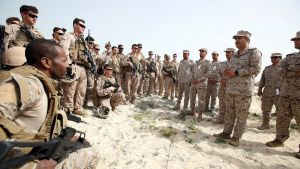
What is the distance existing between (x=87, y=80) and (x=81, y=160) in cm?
476

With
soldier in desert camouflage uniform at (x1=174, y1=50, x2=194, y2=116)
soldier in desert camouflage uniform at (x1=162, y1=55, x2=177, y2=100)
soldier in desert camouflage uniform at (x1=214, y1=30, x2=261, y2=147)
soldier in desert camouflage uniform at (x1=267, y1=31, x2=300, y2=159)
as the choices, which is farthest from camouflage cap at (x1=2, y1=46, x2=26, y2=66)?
soldier in desert camouflage uniform at (x1=162, y1=55, x2=177, y2=100)

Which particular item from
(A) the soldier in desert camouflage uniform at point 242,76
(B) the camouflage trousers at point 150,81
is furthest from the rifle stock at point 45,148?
(B) the camouflage trousers at point 150,81

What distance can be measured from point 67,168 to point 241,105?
4023 mm

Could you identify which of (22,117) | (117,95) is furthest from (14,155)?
(117,95)

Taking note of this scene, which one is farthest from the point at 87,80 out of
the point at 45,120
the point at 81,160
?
the point at 45,120

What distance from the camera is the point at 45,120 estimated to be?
74.5 inches

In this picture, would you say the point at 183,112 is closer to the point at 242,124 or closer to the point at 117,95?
the point at 117,95

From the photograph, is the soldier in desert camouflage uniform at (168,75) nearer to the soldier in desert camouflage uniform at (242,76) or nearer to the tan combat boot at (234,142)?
the soldier in desert camouflage uniform at (242,76)

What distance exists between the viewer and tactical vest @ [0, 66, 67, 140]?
1545 mm

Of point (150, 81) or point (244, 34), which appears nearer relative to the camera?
point (244, 34)

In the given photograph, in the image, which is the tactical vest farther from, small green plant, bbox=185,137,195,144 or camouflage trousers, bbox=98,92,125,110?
camouflage trousers, bbox=98,92,125,110

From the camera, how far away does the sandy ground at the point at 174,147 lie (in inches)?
162

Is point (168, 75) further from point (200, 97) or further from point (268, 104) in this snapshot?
point (268, 104)

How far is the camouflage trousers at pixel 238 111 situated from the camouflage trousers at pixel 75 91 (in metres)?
3.73
